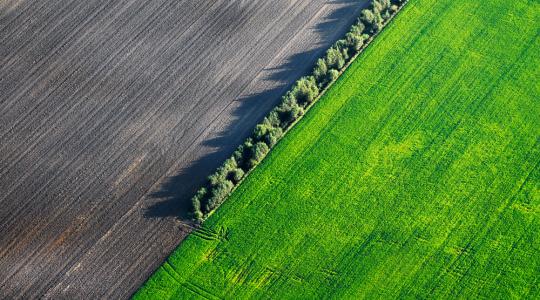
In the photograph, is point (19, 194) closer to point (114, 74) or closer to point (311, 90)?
point (114, 74)

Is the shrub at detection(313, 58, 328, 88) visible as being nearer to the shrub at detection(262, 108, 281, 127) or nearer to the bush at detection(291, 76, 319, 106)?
the bush at detection(291, 76, 319, 106)

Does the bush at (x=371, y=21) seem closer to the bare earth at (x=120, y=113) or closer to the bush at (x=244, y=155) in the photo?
the bare earth at (x=120, y=113)

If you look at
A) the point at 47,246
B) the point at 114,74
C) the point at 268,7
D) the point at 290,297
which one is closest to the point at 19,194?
the point at 47,246

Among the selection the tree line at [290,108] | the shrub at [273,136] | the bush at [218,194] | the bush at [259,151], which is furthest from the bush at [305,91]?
the bush at [218,194]

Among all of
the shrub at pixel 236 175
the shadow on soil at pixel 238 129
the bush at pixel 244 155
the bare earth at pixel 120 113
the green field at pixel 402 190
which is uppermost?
the bare earth at pixel 120 113

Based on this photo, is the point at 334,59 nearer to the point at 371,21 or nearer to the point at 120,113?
the point at 371,21

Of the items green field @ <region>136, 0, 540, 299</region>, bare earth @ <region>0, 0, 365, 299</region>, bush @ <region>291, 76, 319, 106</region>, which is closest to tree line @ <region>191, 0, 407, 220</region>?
bush @ <region>291, 76, 319, 106</region>
